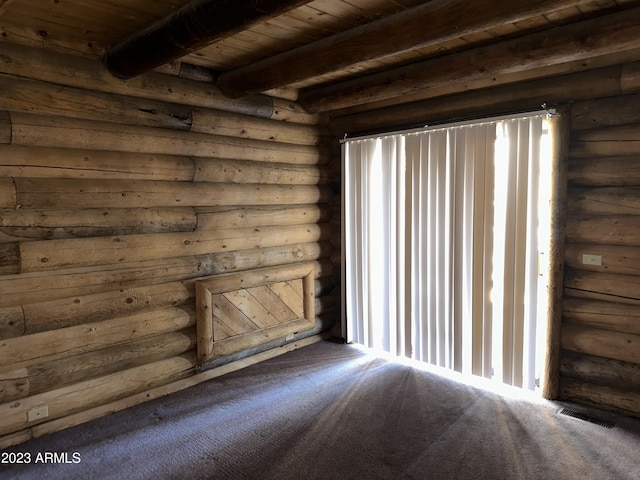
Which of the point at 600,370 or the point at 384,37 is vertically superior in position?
the point at 384,37

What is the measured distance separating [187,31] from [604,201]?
126 inches

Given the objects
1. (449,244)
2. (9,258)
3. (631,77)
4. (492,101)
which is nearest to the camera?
(9,258)

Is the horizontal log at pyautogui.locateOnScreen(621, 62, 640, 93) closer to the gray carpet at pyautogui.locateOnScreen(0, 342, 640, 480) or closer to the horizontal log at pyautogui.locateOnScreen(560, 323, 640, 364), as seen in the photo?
the horizontal log at pyautogui.locateOnScreen(560, 323, 640, 364)

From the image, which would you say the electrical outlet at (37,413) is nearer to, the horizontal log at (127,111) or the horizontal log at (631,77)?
the horizontal log at (127,111)

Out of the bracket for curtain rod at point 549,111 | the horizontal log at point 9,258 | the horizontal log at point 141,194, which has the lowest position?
the horizontal log at point 9,258

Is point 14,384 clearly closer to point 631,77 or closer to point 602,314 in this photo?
point 602,314

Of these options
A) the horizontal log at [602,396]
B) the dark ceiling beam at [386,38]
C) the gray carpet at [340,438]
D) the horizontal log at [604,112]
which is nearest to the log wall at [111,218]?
the gray carpet at [340,438]

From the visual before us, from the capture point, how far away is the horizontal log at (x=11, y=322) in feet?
10.00

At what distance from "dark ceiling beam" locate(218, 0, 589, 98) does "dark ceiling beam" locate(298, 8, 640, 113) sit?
1.53 feet

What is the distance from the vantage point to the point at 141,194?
3697 mm

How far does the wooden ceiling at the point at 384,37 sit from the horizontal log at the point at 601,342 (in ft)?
6.70

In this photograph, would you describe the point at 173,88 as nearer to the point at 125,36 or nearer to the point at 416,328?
the point at 125,36

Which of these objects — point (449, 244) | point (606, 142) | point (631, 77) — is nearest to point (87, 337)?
point (449, 244)

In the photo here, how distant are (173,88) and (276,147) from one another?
1258mm
